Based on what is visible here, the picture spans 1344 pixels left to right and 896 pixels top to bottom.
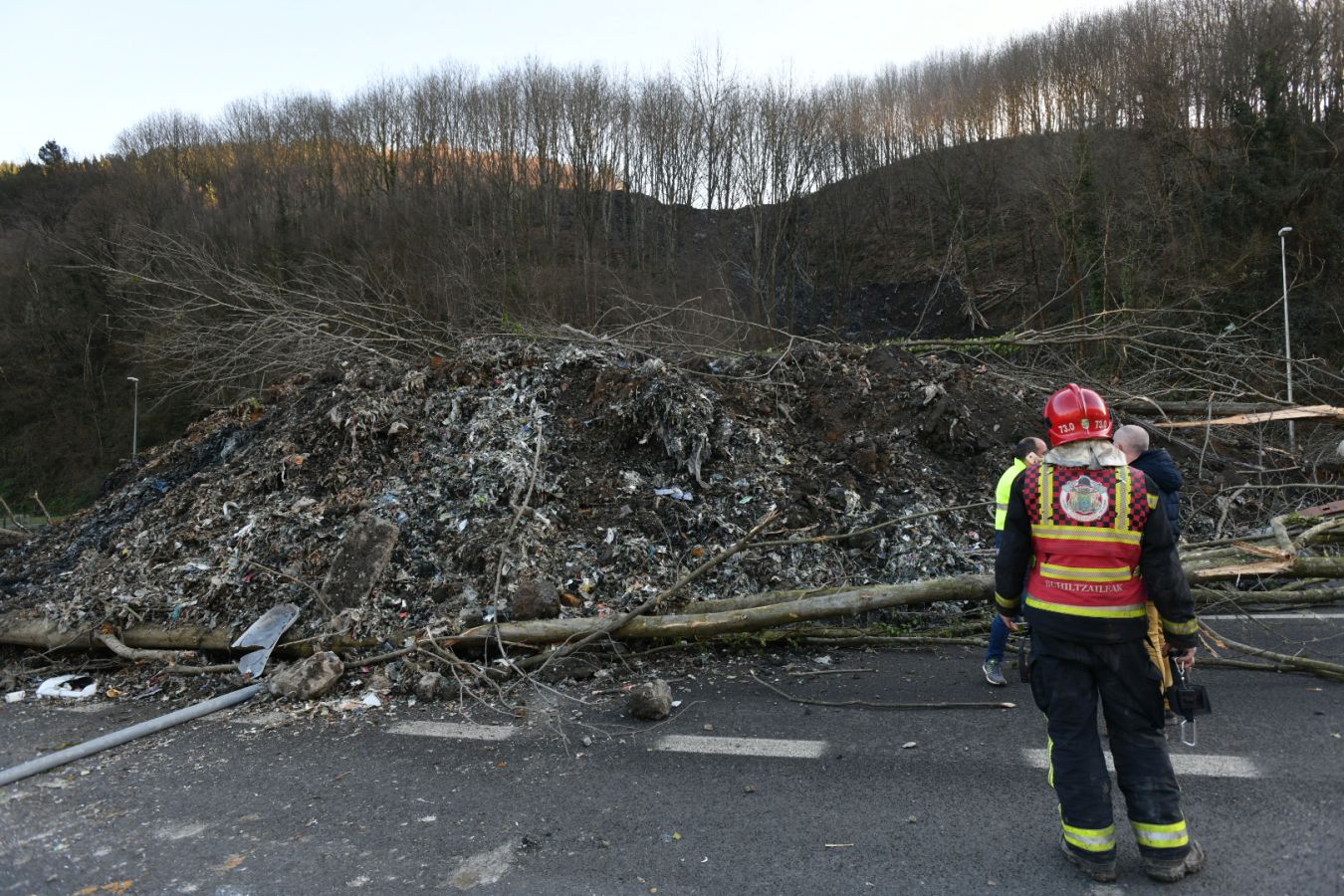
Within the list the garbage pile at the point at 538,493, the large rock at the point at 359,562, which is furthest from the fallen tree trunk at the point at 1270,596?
the large rock at the point at 359,562

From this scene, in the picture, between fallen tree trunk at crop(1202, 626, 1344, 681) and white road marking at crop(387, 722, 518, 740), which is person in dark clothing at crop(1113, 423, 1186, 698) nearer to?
fallen tree trunk at crop(1202, 626, 1344, 681)

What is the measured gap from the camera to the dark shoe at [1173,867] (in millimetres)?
2818

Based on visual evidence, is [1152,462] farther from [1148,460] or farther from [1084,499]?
[1084,499]

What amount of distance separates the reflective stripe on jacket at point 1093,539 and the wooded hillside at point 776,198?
1599 centimetres

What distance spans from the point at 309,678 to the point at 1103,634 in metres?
4.60

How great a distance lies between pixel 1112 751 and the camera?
2951 millimetres

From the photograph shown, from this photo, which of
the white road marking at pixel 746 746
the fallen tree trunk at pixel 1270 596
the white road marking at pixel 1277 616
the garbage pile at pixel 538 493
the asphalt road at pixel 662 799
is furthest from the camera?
the garbage pile at pixel 538 493

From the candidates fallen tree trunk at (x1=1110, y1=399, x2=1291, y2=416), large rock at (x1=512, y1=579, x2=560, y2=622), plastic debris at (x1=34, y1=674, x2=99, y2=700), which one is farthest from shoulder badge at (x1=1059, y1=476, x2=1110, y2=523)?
fallen tree trunk at (x1=1110, y1=399, x2=1291, y2=416)

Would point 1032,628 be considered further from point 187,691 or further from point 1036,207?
point 1036,207

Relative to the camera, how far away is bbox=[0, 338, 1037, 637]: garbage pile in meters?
6.41

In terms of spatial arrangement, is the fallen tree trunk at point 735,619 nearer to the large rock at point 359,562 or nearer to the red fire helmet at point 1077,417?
the large rock at point 359,562

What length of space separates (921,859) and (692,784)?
1.11m

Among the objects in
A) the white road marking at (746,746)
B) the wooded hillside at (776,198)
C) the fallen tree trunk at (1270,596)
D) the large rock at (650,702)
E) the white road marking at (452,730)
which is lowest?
the white road marking at (452,730)

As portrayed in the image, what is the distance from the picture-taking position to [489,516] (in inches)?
269
